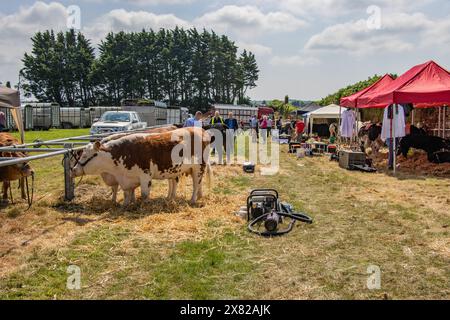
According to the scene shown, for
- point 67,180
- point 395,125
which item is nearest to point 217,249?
point 67,180

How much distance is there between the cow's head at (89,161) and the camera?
8.30m

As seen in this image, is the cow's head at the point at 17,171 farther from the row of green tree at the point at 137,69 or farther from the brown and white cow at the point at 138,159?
the row of green tree at the point at 137,69

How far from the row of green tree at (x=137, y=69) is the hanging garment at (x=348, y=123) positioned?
6176 centimetres

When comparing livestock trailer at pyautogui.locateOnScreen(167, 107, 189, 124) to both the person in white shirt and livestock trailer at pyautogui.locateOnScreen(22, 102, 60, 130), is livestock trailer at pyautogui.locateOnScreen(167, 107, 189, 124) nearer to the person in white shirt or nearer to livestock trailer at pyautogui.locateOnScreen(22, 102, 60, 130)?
livestock trailer at pyautogui.locateOnScreen(22, 102, 60, 130)

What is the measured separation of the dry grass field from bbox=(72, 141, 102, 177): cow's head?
65 centimetres

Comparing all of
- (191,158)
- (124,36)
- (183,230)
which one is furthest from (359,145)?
(124,36)

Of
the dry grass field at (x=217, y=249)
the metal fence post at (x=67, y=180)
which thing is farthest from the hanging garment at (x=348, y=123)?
the metal fence post at (x=67, y=180)

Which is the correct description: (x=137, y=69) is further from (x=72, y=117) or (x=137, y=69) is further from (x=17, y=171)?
(x=17, y=171)

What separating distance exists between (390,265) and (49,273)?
4055 mm

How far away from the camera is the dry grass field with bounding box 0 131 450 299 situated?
4422 millimetres

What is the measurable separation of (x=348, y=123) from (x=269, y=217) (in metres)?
17.7

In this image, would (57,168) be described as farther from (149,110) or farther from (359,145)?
(149,110)

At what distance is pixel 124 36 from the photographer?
83.6 m

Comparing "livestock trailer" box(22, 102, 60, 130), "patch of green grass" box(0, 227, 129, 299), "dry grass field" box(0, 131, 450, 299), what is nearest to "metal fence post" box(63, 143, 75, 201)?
"dry grass field" box(0, 131, 450, 299)
